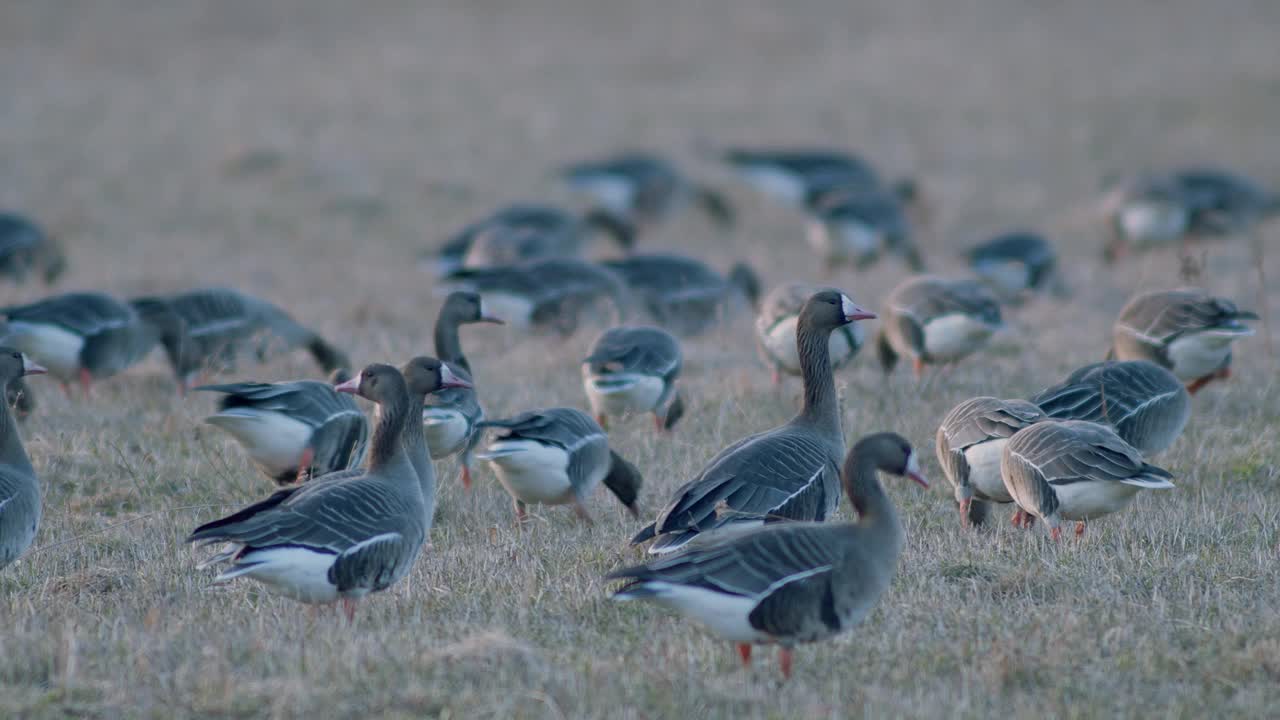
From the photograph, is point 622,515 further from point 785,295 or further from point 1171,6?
point 1171,6

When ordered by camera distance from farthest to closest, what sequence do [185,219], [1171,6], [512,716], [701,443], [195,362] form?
[1171,6]
[185,219]
[195,362]
[701,443]
[512,716]

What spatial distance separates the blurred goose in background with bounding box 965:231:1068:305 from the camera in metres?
16.5

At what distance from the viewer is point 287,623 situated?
6121 mm

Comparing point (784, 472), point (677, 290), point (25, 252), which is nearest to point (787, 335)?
point (677, 290)

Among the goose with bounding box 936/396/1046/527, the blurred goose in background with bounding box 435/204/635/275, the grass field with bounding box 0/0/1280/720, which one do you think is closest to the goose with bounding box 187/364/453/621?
the grass field with bounding box 0/0/1280/720

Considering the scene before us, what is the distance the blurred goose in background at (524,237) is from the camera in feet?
53.4

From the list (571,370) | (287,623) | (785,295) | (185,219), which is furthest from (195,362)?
(185,219)

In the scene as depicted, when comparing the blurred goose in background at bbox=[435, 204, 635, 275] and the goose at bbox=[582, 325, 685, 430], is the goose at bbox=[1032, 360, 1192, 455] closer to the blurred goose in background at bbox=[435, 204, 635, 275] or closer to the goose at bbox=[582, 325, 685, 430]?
the goose at bbox=[582, 325, 685, 430]

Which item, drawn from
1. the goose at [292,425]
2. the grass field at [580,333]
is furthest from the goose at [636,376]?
the goose at [292,425]

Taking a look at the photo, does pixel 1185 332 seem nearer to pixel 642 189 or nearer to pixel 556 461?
pixel 556 461

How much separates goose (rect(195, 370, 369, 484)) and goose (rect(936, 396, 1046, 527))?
362 centimetres

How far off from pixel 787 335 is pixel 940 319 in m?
1.23

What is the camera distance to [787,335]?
441 inches

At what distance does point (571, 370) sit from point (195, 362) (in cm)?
312
